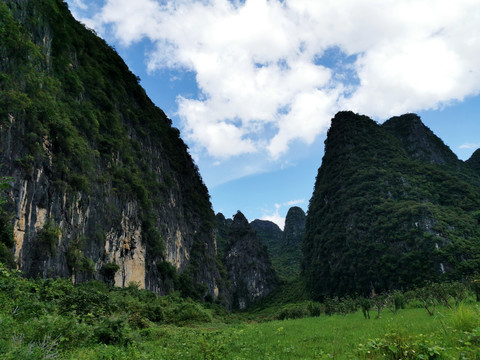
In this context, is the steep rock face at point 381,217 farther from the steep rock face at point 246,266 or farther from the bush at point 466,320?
the bush at point 466,320

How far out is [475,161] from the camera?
11419 cm

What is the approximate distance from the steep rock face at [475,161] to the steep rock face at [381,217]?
11467 mm

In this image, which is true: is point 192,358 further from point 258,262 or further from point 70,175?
point 258,262

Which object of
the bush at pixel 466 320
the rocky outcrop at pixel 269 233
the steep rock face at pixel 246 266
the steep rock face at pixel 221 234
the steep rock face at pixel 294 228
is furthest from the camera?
the rocky outcrop at pixel 269 233

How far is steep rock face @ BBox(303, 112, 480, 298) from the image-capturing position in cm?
5231

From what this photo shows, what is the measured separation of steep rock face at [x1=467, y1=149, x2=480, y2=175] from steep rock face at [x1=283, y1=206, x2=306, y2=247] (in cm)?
7955

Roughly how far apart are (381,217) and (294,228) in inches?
3305

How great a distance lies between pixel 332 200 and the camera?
273 feet

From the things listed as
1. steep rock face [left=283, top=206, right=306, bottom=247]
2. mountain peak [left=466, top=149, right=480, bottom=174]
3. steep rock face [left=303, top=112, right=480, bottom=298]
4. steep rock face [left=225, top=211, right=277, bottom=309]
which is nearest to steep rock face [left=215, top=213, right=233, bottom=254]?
steep rock face [left=225, top=211, right=277, bottom=309]

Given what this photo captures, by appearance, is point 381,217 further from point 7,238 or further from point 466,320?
point 7,238

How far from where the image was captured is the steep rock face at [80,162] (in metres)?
18.3

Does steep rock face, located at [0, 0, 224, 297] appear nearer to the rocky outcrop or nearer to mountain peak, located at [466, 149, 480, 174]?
the rocky outcrop

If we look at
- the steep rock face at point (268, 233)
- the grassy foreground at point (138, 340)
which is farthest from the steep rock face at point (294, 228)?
the grassy foreground at point (138, 340)

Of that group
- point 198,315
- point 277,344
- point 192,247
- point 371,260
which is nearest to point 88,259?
point 198,315
